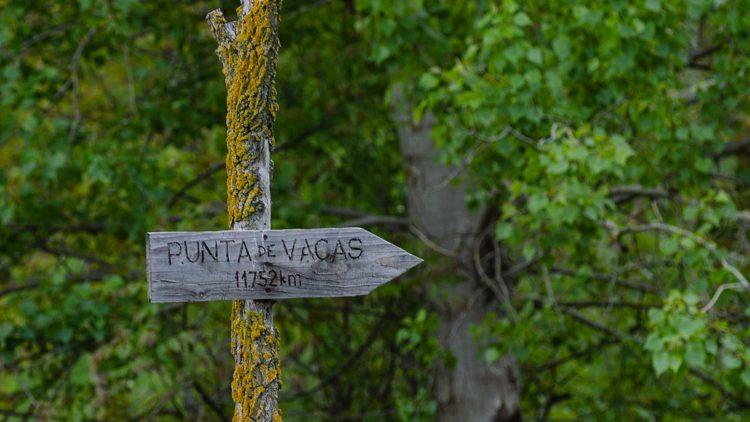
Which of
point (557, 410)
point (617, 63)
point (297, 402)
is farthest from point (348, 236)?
point (557, 410)

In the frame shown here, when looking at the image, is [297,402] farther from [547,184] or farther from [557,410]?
[547,184]

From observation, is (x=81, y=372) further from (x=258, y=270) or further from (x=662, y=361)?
(x=258, y=270)

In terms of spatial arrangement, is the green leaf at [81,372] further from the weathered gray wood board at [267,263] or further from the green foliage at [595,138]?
the weathered gray wood board at [267,263]

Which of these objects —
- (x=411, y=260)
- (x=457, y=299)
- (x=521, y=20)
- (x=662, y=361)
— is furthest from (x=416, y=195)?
(x=411, y=260)

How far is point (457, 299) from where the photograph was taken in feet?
23.9

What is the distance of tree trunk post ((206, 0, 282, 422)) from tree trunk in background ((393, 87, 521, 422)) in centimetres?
381

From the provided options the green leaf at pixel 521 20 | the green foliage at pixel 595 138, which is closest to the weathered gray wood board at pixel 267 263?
the green foliage at pixel 595 138

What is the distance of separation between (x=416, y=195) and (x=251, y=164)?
4.05 m

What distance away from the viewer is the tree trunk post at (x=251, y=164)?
3.26 m

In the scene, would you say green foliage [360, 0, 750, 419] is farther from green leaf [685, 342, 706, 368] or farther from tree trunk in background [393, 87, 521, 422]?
tree trunk in background [393, 87, 521, 422]

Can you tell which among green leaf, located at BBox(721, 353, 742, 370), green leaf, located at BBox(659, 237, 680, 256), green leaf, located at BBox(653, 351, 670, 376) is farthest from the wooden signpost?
green leaf, located at BBox(659, 237, 680, 256)

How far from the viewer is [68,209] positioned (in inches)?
283

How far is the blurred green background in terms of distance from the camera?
5.67 meters

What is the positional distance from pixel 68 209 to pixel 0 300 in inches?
34.3
